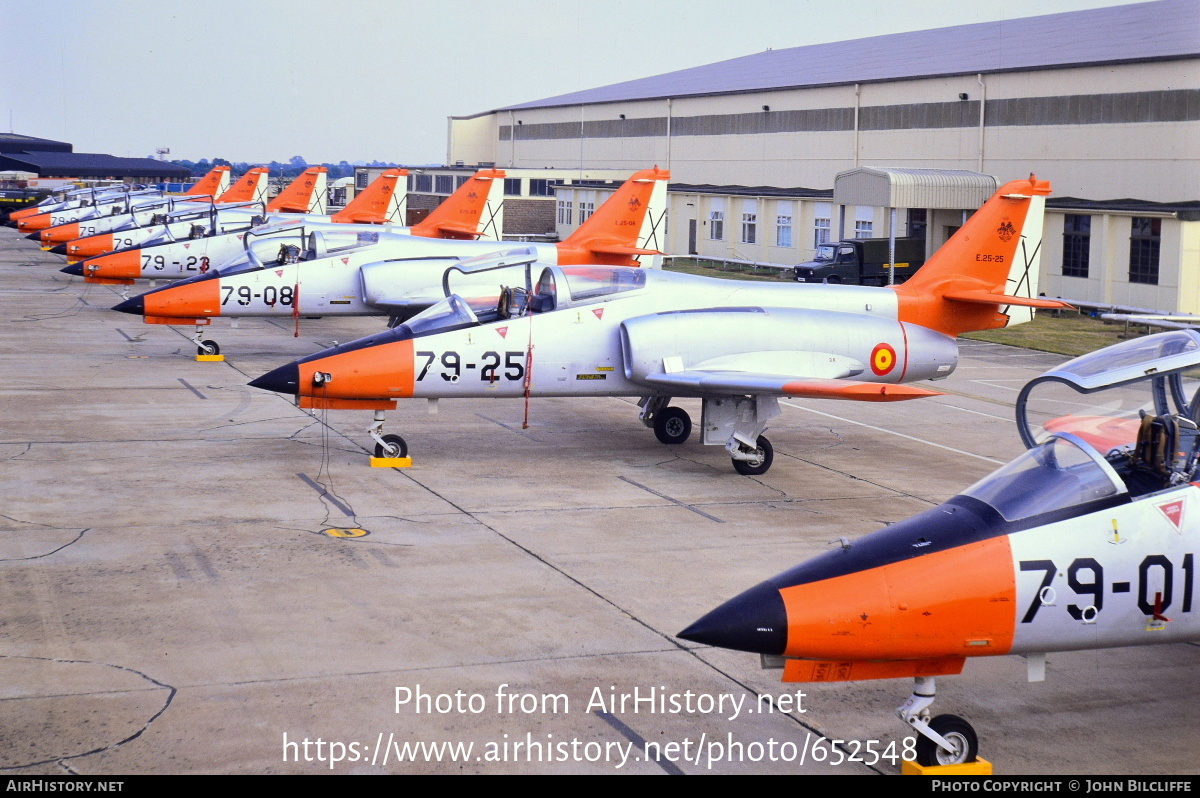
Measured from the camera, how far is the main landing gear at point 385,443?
15.0m

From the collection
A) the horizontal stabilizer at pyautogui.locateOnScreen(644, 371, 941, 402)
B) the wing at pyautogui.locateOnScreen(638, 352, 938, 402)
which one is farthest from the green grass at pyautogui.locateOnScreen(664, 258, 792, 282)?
the horizontal stabilizer at pyautogui.locateOnScreen(644, 371, 941, 402)

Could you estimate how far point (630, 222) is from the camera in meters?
26.8

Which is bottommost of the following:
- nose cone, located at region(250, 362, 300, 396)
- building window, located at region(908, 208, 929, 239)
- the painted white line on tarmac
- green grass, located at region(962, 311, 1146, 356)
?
the painted white line on tarmac

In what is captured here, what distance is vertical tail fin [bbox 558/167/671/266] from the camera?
26.5m

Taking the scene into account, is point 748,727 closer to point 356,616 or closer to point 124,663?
point 356,616

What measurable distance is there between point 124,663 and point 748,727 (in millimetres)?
4126

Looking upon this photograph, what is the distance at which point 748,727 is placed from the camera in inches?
296

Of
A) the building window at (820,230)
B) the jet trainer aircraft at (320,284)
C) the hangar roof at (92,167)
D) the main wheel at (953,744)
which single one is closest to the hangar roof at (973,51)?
the building window at (820,230)

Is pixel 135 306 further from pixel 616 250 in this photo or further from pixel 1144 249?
pixel 1144 249

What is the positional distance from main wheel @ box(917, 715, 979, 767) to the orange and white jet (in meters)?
43.4

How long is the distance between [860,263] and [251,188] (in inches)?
1261

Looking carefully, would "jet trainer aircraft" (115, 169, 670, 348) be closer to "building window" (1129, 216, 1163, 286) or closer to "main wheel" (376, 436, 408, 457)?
"main wheel" (376, 436, 408, 457)

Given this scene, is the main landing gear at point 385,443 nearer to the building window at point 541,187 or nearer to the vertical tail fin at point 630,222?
the vertical tail fin at point 630,222

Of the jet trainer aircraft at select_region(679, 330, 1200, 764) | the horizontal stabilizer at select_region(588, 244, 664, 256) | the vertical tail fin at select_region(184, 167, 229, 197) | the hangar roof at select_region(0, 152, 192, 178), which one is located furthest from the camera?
the hangar roof at select_region(0, 152, 192, 178)
